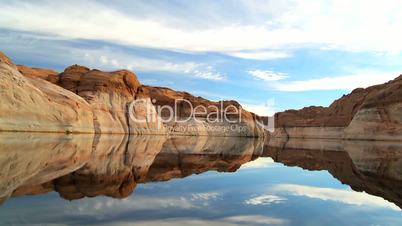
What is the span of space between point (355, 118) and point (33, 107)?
65634 millimetres

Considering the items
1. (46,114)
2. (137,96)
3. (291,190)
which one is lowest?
(291,190)

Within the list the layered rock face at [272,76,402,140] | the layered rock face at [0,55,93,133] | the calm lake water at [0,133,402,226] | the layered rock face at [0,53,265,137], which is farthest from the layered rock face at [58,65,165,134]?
the layered rock face at [272,76,402,140]

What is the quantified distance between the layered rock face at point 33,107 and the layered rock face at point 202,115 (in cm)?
4663

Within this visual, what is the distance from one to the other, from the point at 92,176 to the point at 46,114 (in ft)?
78.6

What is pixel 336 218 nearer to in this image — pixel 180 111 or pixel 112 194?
pixel 112 194

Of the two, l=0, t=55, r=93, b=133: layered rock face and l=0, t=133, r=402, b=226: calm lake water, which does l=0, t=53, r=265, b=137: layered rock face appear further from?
l=0, t=133, r=402, b=226: calm lake water

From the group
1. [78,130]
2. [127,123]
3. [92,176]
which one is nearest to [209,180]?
[92,176]

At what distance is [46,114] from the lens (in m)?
31.2

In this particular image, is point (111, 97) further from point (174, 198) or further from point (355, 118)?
point (355, 118)

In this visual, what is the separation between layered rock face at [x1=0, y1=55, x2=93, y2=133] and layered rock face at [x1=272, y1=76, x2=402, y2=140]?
176 feet

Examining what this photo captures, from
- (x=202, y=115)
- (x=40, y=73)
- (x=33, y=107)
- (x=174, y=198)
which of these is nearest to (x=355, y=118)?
(x=202, y=115)

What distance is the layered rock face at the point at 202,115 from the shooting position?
292 feet

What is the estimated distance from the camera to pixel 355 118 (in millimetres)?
77000

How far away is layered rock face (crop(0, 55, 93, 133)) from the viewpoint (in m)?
26.5
